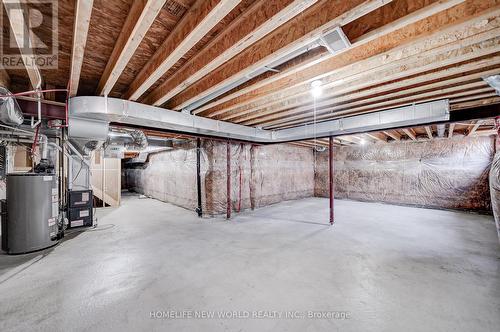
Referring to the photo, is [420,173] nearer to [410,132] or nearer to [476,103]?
[410,132]

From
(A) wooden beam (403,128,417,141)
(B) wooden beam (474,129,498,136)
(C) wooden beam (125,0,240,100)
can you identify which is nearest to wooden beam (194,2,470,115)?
(C) wooden beam (125,0,240,100)

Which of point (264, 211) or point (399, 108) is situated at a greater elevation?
point (399, 108)

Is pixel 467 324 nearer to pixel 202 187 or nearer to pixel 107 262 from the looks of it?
pixel 107 262

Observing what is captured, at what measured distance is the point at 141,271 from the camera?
2197 mm

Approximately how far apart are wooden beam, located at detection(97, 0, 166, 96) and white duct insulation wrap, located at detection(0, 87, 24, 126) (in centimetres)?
104

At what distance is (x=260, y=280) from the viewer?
2.02m

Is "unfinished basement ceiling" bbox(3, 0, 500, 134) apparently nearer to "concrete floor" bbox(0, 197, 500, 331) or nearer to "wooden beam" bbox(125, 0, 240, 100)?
"wooden beam" bbox(125, 0, 240, 100)

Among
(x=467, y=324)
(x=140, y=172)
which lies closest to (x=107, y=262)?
(x=467, y=324)

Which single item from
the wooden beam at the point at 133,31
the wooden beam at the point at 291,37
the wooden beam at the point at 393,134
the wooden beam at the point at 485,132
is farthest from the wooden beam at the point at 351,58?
the wooden beam at the point at 485,132

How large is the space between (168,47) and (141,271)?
2.25 metres

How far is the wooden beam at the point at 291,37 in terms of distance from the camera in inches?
48.6

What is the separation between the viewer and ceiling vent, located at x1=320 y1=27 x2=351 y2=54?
4.53 ft

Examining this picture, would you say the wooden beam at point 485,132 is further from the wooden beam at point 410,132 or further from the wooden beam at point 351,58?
the wooden beam at point 351,58

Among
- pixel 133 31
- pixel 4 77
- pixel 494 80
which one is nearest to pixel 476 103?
pixel 494 80
